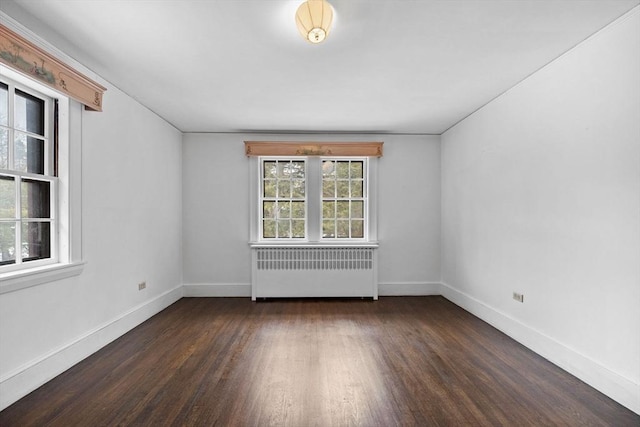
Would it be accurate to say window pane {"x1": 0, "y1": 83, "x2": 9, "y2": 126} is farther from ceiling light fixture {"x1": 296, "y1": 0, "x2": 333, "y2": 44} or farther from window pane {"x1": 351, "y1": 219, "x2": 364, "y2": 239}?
window pane {"x1": 351, "y1": 219, "x2": 364, "y2": 239}

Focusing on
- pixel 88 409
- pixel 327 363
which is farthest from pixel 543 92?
pixel 88 409

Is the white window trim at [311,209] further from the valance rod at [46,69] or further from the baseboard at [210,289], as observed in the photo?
the valance rod at [46,69]

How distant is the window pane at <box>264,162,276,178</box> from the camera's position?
5312 mm

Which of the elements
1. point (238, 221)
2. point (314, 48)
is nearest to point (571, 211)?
point (314, 48)

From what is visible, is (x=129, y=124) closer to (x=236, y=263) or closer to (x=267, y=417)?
(x=236, y=263)

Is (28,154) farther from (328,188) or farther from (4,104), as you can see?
(328,188)

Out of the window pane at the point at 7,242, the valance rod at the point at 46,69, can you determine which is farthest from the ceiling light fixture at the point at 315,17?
the window pane at the point at 7,242

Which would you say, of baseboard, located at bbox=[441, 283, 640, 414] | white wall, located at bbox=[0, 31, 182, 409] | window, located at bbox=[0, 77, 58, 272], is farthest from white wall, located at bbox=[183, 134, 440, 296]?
window, located at bbox=[0, 77, 58, 272]

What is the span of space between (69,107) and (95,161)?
21.2 inches

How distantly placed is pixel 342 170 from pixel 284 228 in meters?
1.33

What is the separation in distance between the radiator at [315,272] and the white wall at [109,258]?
1.33 meters

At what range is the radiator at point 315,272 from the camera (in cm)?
498

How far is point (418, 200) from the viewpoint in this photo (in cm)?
529

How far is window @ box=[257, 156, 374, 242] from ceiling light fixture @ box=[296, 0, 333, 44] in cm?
320
